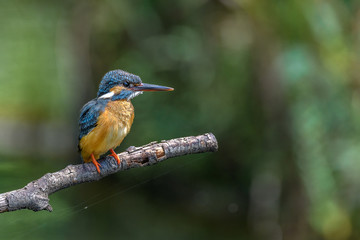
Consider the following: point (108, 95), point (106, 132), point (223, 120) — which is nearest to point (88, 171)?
point (106, 132)

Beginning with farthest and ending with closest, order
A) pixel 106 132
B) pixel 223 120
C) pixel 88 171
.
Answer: pixel 223 120
pixel 106 132
pixel 88 171

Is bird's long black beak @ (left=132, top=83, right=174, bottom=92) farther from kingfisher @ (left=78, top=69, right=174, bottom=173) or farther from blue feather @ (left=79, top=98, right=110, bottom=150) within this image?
blue feather @ (left=79, top=98, right=110, bottom=150)

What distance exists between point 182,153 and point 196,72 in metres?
4.51

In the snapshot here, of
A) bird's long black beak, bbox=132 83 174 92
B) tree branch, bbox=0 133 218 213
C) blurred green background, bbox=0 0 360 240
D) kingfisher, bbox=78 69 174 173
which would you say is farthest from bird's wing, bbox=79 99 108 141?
blurred green background, bbox=0 0 360 240

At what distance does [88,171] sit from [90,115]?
43cm

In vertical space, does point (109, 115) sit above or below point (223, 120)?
above

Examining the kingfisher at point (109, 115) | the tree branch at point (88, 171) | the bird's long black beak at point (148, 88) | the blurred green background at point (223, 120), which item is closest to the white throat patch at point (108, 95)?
the kingfisher at point (109, 115)

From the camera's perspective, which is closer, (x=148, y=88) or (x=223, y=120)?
(x=148, y=88)

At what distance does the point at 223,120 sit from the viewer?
645 cm

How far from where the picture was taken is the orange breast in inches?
100.0

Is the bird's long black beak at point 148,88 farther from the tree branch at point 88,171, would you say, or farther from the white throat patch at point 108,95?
the tree branch at point 88,171

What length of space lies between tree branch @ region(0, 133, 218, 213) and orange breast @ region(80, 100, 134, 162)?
0.18 metres

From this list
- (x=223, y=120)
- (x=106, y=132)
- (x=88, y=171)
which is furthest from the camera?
(x=223, y=120)

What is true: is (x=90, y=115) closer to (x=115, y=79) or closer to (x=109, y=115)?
(x=109, y=115)
